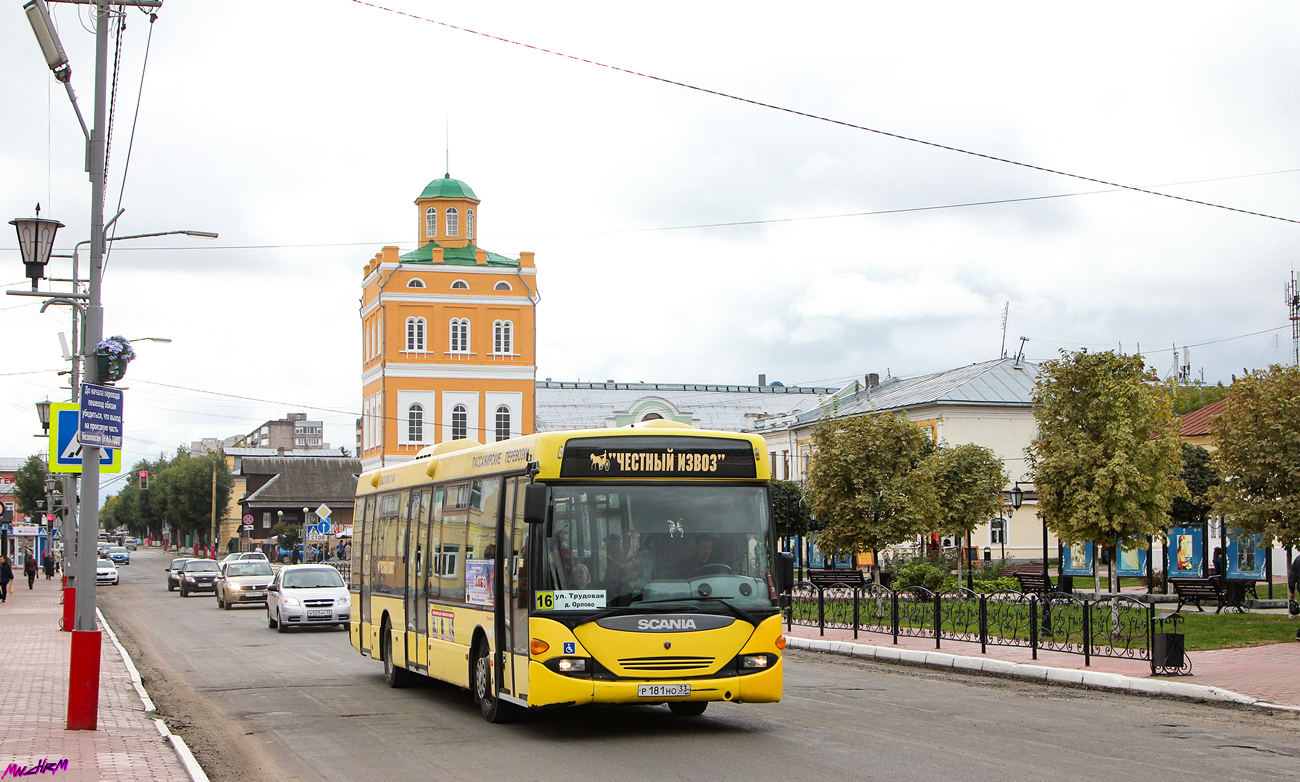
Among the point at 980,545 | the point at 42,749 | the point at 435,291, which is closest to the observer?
the point at 42,749

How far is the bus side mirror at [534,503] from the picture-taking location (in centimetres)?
1087

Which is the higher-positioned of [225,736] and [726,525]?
[726,525]

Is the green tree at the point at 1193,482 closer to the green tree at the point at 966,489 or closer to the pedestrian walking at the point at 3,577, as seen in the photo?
the green tree at the point at 966,489

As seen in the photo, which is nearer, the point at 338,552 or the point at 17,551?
the point at 338,552

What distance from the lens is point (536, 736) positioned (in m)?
11.6

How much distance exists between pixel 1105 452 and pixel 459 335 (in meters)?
54.7

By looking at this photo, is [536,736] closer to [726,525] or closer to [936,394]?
[726,525]

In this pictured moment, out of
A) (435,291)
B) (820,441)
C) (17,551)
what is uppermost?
(435,291)

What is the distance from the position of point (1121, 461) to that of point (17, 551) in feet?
274

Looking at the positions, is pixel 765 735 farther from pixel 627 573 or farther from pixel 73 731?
pixel 73 731

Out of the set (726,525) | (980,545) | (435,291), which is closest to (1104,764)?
(726,525)

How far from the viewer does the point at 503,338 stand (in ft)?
252

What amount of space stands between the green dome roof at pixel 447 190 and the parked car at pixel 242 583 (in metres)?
40.7

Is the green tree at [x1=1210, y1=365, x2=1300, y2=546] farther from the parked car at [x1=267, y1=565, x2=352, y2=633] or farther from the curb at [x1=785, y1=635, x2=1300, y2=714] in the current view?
the parked car at [x1=267, y1=565, x2=352, y2=633]
